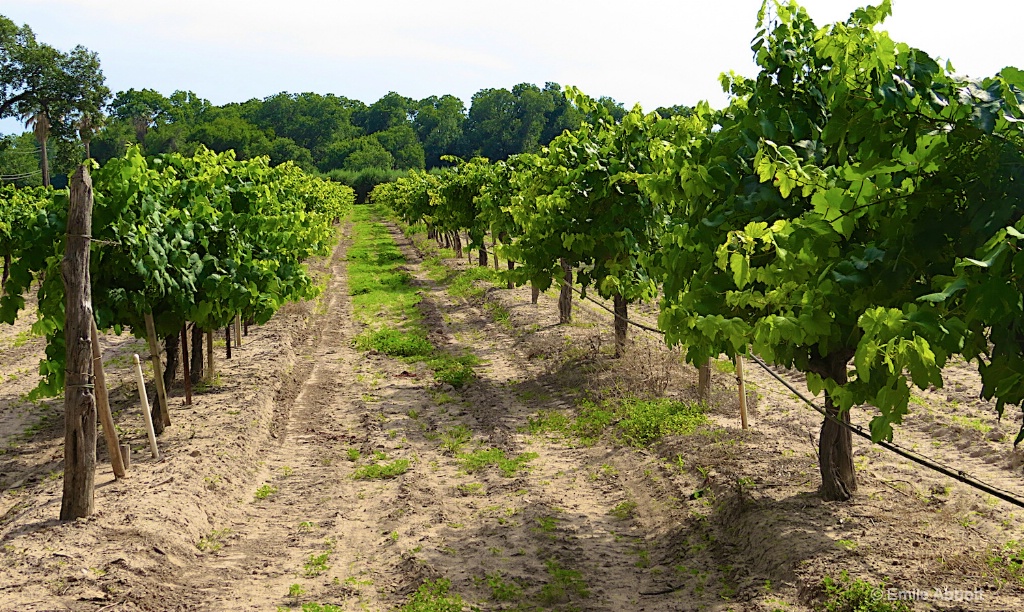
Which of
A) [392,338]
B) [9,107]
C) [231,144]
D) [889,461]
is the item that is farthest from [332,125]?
[889,461]

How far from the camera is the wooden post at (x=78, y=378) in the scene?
7832 mm

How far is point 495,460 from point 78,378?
15.8 ft

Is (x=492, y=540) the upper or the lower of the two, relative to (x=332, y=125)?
lower

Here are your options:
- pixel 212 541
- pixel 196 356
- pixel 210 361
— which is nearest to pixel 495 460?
pixel 212 541

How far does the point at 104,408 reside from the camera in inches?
337

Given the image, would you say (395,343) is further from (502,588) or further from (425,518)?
(502,588)

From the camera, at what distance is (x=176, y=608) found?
6.65 m

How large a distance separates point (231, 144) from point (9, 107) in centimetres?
6690

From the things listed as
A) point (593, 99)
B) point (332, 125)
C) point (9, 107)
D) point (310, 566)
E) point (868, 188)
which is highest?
point (332, 125)

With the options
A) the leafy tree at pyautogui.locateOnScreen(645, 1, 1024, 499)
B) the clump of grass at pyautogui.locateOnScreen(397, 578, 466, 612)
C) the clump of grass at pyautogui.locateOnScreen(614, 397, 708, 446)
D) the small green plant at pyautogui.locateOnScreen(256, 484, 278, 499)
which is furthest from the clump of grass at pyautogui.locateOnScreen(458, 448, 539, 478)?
the leafy tree at pyautogui.locateOnScreen(645, 1, 1024, 499)

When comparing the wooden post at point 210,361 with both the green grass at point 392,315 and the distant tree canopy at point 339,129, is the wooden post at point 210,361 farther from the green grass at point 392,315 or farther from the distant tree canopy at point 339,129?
the distant tree canopy at point 339,129

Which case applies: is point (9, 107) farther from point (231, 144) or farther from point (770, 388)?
point (231, 144)

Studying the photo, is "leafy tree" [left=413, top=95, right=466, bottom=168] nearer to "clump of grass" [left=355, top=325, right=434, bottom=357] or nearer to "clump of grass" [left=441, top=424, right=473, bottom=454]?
"clump of grass" [left=355, top=325, right=434, bottom=357]

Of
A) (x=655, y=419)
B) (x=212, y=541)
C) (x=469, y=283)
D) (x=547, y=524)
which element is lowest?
(x=212, y=541)
